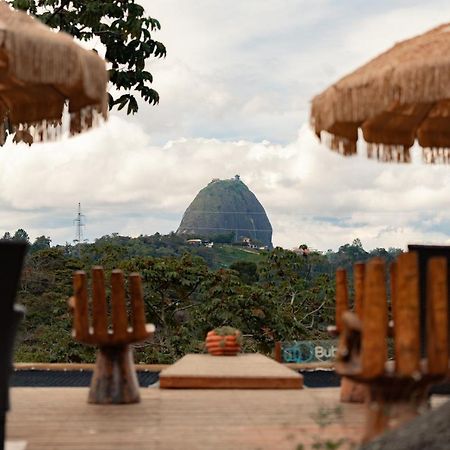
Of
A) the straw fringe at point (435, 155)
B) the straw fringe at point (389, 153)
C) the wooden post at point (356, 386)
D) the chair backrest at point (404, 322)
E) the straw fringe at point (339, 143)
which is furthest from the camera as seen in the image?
the straw fringe at point (435, 155)

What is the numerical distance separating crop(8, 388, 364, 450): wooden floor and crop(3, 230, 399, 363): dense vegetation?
7621 millimetres

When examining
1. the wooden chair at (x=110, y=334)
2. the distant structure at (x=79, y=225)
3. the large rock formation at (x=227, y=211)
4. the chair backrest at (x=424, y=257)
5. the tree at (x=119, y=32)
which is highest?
the large rock formation at (x=227, y=211)

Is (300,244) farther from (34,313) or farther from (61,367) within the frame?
(61,367)

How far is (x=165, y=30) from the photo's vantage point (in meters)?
13.5

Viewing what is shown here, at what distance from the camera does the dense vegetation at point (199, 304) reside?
14336 millimetres

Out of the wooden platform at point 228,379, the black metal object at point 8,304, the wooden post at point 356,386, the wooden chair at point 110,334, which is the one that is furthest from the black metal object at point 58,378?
the black metal object at point 8,304

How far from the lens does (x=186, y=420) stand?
5238 mm

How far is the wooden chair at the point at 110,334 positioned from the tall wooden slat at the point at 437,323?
251 cm

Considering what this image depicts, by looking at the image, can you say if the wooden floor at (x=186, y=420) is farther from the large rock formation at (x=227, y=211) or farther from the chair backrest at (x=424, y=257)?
the large rock formation at (x=227, y=211)

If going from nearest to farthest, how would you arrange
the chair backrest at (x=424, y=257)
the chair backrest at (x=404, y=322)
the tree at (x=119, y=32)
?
the chair backrest at (x=404, y=322)
the chair backrest at (x=424, y=257)
the tree at (x=119, y=32)

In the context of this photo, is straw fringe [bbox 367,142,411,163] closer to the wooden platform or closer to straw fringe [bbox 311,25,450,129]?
straw fringe [bbox 311,25,450,129]

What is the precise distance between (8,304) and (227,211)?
232 feet

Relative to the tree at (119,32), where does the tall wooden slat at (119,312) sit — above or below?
below

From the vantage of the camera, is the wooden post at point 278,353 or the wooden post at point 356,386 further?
the wooden post at point 278,353
